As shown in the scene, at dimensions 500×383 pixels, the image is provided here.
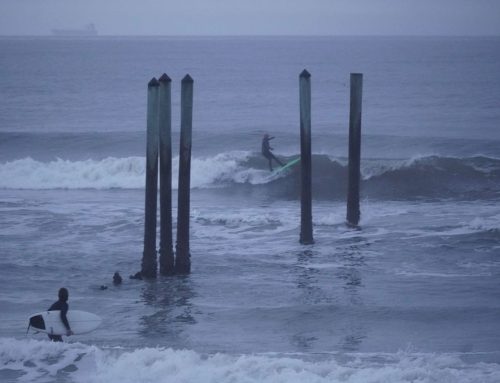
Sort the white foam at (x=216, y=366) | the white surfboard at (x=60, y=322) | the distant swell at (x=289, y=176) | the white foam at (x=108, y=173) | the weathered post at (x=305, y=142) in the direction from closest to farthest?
the white foam at (x=216, y=366) → the white surfboard at (x=60, y=322) → the weathered post at (x=305, y=142) → the distant swell at (x=289, y=176) → the white foam at (x=108, y=173)

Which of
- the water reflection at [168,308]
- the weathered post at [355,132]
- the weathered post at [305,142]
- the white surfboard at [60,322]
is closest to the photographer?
the white surfboard at [60,322]

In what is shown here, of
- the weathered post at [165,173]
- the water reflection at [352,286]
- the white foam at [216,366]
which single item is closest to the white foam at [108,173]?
the water reflection at [352,286]

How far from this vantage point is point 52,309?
12148 millimetres

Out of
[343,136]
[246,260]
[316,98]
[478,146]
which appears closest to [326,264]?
[246,260]

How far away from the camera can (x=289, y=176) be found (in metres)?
27.1

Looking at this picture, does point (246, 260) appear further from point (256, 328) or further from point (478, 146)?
point (478, 146)

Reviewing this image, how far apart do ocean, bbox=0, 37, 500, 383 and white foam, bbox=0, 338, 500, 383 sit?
0.03 meters

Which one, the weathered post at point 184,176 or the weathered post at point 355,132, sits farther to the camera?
the weathered post at point 355,132

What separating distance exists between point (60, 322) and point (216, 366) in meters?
2.65

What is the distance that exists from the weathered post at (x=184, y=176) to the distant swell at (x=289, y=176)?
10.1 m

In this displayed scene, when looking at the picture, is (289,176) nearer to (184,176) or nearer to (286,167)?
(286,167)

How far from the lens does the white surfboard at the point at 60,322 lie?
39.4 ft

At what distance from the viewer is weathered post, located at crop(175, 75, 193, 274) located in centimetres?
1462

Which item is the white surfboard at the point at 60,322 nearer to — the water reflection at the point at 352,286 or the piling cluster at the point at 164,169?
the piling cluster at the point at 164,169
